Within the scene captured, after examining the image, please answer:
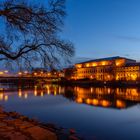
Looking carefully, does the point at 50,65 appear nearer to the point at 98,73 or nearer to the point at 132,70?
the point at 132,70

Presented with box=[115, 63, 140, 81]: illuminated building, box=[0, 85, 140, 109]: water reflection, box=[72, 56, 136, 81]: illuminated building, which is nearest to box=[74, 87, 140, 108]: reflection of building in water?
box=[0, 85, 140, 109]: water reflection

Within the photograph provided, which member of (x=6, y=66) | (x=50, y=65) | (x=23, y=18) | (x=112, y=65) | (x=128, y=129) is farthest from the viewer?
(x=112, y=65)

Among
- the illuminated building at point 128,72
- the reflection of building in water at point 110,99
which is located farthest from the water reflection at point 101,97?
the illuminated building at point 128,72

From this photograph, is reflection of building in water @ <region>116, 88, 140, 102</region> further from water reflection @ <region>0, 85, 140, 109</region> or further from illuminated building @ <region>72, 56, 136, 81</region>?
illuminated building @ <region>72, 56, 136, 81</region>

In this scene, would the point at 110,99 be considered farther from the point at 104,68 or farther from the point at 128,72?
the point at 104,68

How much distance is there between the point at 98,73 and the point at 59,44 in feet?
416

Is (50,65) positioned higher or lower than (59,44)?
lower

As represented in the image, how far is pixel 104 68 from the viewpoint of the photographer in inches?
5192

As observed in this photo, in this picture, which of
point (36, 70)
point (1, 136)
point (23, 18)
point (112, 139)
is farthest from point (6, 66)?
point (112, 139)

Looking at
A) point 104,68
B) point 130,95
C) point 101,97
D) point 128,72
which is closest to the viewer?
point 101,97

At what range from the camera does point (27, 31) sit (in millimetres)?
9367

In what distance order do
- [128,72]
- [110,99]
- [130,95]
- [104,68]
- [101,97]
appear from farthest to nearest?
[104,68] < [128,72] < [130,95] < [101,97] < [110,99]

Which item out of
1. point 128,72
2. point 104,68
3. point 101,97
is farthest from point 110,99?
point 104,68

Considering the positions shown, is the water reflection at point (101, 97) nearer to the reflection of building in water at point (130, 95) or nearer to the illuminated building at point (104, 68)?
the reflection of building in water at point (130, 95)
